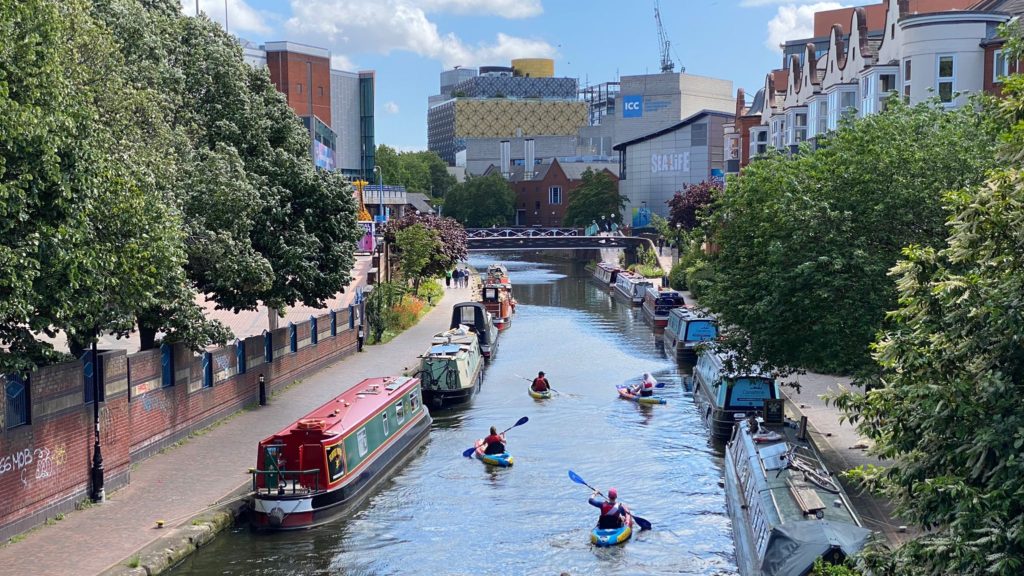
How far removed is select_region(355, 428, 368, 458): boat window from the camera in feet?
79.8

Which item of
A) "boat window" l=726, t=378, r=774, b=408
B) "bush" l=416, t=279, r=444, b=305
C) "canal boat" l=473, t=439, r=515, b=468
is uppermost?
"bush" l=416, t=279, r=444, b=305

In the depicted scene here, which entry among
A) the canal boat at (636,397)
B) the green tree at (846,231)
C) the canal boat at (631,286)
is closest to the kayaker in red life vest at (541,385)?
the canal boat at (636,397)

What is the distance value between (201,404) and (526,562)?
39.2ft

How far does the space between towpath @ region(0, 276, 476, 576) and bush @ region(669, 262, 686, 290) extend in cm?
4072

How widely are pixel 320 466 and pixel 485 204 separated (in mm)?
128040

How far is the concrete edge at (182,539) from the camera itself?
17812 millimetres

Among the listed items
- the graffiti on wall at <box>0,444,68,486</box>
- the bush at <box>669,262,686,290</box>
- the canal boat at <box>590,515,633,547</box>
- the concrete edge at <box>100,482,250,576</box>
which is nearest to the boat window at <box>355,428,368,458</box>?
the concrete edge at <box>100,482,250,576</box>

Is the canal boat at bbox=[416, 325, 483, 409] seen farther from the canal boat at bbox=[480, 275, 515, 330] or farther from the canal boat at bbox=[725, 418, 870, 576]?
the canal boat at bbox=[480, 275, 515, 330]

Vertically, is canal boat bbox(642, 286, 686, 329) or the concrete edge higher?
canal boat bbox(642, 286, 686, 329)

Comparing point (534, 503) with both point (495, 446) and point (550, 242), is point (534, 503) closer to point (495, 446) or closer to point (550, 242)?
point (495, 446)

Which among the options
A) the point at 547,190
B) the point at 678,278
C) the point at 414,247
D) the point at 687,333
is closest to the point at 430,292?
the point at 414,247

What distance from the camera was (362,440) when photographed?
24.7 m

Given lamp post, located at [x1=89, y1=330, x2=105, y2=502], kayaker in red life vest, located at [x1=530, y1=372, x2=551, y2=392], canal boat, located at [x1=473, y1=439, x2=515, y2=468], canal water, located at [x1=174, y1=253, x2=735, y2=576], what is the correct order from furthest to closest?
1. kayaker in red life vest, located at [x1=530, y1=372, x2=551, y2=392]
2. canal boat, located at [x1=473, y1=439, x2=515, y2=468]
3. lamp post, located at [x1=89, y1=330, x2=105, y2=502]
4. canal water, located at [x1=174, y1=253, x2=735, y2=576]

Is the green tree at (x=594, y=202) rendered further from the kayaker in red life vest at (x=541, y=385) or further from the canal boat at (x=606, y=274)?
the kayaker in red life vest at (x=541, y=385)
